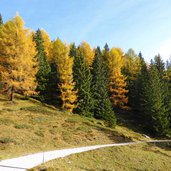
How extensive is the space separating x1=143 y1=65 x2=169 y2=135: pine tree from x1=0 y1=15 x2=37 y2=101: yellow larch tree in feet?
80.9

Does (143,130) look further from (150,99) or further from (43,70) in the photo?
(43,70)

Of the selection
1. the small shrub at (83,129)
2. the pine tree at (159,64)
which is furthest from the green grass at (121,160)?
the pine tree at (159,64)

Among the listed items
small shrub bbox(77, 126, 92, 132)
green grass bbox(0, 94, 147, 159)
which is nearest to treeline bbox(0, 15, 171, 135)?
green grass bbox(0, 94, 147, 159)

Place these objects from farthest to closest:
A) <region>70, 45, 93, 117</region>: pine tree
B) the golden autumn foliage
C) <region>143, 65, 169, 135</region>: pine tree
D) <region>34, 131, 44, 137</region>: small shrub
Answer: the golden autumn foliage < <region>143, 65, 169, 135</region>: pine tree < <region>70, 45, 93, 117</region>: pine tree < <region>34, 131, 44, 137</region>: small shrub

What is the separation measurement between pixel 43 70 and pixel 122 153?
31773 millimetres

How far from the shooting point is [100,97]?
55438 millimetres

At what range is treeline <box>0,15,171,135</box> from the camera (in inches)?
1709

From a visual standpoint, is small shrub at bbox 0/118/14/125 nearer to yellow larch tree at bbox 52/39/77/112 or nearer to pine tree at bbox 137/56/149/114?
yellow larch tree at bbox 52/39/77/112

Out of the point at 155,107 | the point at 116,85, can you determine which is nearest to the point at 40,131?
the point at 155,107

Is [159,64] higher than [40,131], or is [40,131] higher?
[159,64]

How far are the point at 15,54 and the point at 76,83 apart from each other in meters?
15.1

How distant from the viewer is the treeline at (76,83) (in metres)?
43.4

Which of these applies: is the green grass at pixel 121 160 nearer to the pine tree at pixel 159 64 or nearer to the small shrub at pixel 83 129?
the small shrub at pixel 83 129

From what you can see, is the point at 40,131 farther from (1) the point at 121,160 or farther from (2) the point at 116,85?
(2) the point at 116,85
